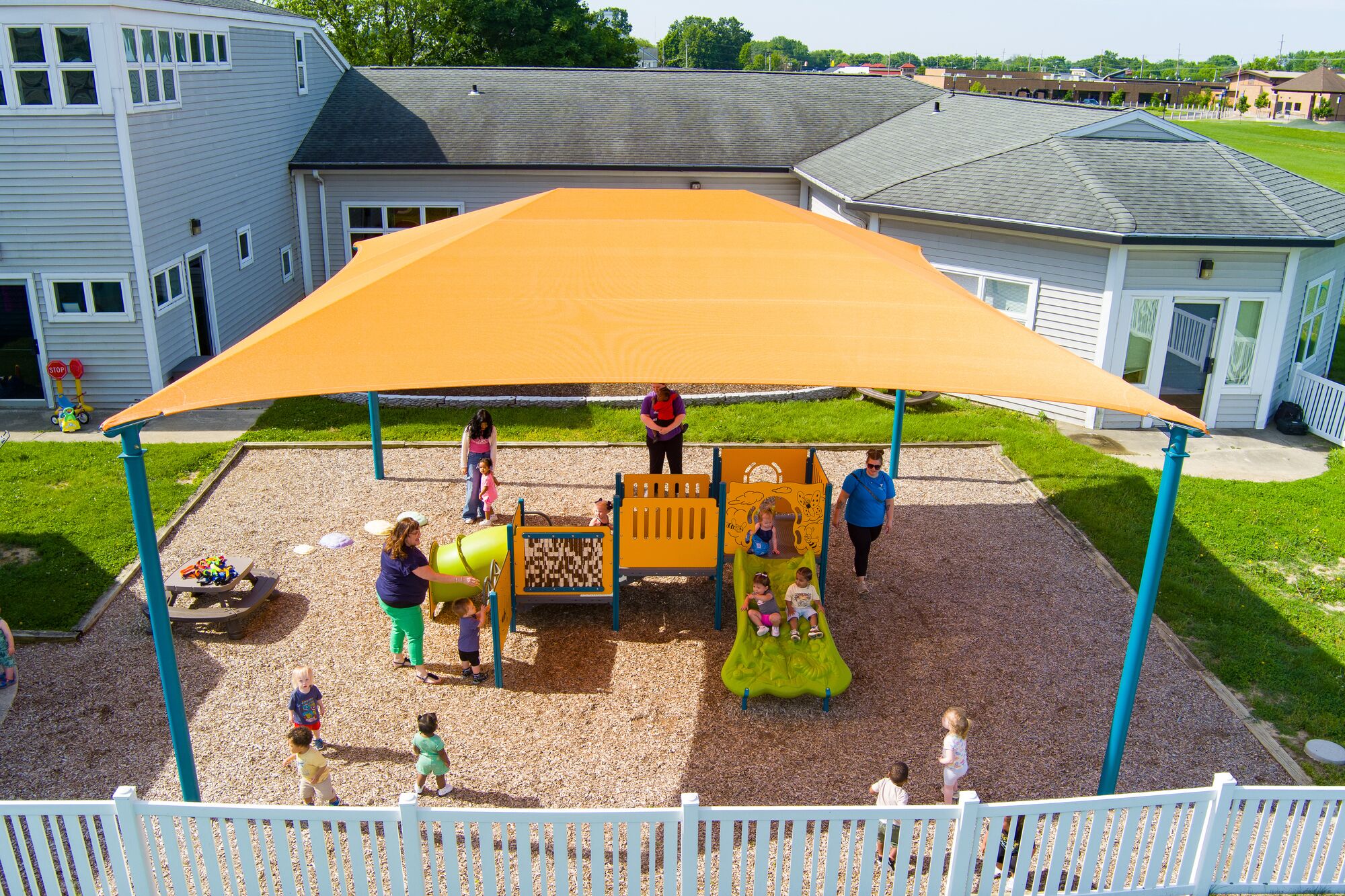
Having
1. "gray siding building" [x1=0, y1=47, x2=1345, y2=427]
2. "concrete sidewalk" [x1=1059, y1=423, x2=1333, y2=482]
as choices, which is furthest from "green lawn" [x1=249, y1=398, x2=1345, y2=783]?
"gray siding building" [x1=0, y1=47, x2=1345, y2=427]

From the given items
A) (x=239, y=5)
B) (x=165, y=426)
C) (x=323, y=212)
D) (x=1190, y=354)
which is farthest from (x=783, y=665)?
(x=323, y=212)

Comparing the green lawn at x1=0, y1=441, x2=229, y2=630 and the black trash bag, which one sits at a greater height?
the black trash bag

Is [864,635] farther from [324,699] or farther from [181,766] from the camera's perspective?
[181,766]

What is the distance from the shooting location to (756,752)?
26.3 ft

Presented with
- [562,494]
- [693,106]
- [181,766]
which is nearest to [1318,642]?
[562,494]

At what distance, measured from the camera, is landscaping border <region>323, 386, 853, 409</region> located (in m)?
16.2

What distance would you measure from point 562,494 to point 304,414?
5.32m

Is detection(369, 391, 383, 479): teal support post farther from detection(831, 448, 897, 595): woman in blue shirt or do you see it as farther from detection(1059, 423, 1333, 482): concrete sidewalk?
detection(1059, 423, 1333, 482): concrete sidewalk

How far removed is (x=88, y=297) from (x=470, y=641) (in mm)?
10460

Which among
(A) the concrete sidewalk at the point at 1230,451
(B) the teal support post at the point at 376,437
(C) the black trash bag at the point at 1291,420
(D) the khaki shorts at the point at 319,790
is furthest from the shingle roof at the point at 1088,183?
(D) the khaki shorts at the point at 319,790

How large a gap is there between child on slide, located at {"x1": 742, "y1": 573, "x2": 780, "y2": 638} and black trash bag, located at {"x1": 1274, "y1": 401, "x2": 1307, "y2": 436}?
1139cm

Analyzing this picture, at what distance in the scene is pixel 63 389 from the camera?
15.7 m

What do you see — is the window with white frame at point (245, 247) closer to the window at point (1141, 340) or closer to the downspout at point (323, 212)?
the downspout at point (323, 212)

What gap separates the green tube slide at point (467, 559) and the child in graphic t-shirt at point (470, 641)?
832mm
